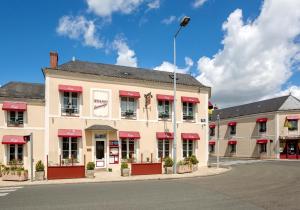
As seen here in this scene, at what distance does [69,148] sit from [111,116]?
13.0 feet

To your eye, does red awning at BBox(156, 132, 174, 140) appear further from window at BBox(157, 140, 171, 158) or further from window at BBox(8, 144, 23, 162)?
window at BBox(8, 144, 23, 162)

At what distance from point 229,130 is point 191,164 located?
25905 millimetres

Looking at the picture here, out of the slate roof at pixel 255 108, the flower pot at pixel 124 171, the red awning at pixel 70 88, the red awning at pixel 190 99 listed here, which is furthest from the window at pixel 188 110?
the slate roof at pixel 255 108

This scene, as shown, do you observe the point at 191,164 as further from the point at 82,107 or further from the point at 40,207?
the point at 40,207

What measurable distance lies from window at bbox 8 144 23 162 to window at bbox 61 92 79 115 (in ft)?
13.1

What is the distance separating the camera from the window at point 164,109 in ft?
83.0

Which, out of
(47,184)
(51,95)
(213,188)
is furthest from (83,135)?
(213,188)

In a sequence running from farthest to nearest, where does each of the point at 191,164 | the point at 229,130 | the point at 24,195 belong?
the point at 229,130, the point at 191,164, the point at 24,195

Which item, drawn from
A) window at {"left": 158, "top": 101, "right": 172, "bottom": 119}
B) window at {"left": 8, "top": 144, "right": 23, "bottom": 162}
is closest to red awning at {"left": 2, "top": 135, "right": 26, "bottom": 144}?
window at {"left": 8, "top": 144, "right": 23, "bottom": 162}

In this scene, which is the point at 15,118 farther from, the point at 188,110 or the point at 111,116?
the point at 188,110

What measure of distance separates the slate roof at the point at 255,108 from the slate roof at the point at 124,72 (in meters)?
15.8

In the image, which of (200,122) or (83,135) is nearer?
(83,135)

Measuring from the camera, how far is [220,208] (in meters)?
9.17

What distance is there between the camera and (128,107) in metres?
24.3
